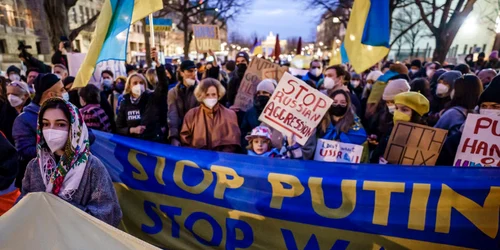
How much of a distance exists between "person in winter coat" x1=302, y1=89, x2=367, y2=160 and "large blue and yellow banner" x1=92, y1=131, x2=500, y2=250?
2.61ft

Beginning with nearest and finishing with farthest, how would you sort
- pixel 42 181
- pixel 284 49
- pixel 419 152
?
pixel 42 181
pixel 419 152
pixel 284 49

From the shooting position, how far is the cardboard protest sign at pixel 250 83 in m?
5.51

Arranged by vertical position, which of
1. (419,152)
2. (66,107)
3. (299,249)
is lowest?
(299,249)

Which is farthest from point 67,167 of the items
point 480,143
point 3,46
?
point 3,46

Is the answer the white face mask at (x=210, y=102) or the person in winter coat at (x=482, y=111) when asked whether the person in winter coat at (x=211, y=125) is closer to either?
the white face mask at (x=210, y=102)

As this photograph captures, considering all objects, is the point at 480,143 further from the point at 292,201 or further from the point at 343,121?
the point at 292,201

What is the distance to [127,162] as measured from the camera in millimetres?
3236

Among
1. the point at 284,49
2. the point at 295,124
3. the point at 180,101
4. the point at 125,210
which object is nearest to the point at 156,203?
the point at 125,210

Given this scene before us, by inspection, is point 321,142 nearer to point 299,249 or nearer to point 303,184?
point 303,184

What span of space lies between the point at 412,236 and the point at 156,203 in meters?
2.19

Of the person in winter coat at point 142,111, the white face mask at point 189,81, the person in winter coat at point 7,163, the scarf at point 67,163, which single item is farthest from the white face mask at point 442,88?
the person in winter coat at point 7,163

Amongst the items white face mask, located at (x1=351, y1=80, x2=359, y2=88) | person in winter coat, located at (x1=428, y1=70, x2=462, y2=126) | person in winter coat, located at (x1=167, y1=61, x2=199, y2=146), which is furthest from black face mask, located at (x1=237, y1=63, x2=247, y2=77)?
person in winter coat, located at (x1=428, y1=70, x2=462, y2=126)

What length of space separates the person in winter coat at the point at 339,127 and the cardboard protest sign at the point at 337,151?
13 centimetres

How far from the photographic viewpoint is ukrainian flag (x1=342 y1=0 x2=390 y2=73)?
380 centimetres
